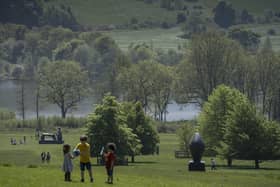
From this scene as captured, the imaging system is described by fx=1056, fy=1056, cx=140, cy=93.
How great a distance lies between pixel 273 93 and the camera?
490ft

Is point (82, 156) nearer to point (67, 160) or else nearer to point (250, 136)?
point (67, 160)

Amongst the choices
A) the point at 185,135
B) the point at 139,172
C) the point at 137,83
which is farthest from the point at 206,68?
the point at 139,172

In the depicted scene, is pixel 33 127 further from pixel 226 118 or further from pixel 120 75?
pixel 226 118

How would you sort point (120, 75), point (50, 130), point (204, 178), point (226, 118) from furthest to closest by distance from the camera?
point (120, 75) < point (50, 130) < point (226, 118) < point (204, 178)

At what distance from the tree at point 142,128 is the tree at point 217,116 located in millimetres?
4775

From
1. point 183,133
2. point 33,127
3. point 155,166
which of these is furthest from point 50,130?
point 155,166

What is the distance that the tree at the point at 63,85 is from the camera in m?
167

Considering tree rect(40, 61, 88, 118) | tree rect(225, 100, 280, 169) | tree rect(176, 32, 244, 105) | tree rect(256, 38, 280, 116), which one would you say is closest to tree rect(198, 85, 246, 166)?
tree rect(225, 100, 280, 169)

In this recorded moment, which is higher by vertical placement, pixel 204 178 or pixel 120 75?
pixel 120 75

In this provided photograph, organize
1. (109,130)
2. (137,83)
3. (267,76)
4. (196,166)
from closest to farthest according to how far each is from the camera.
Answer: (196,166), (109,130), (267,76), (137,83)

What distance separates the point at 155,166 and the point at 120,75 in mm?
84976

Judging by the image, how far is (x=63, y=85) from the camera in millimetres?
170625

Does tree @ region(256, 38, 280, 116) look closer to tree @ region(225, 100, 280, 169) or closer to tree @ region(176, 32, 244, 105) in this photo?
tree @ region(176, 32, 244, 105)

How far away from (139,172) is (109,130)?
68.4 feet
